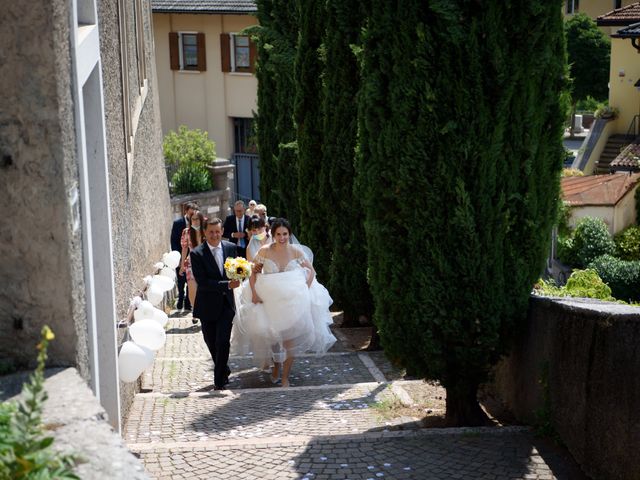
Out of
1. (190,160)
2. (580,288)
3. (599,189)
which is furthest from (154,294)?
(599,189)

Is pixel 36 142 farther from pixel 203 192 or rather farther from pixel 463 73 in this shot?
pixel 203 192

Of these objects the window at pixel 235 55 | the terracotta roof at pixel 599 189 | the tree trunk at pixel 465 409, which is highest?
the window at pixel 235 55

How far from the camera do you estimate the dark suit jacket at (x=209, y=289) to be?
10102 millimetres

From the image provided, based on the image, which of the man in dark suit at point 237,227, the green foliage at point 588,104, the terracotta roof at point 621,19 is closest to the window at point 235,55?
the terracotta roof at point 621,19

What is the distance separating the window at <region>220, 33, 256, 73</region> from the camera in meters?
34.6

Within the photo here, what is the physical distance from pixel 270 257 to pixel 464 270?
3.45 meters

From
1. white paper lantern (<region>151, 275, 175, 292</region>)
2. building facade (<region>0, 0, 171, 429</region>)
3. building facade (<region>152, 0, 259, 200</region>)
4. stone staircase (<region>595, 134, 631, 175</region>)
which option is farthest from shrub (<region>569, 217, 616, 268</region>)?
building facade (<region>0, 0, 171, 429</region>)

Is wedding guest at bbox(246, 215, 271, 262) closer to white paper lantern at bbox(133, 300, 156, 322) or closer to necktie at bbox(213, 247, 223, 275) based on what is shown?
necktie at bbox(213, 247, 223, 275)

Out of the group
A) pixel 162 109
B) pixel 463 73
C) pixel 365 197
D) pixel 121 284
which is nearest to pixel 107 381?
pixel 121 284

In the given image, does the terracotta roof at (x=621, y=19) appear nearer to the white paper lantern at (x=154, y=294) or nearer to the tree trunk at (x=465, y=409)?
the white paper lantern at (x=154, y=294)

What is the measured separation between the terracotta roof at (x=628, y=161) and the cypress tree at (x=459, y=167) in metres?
24.1

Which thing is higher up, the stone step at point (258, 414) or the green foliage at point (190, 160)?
the green foliage at point (190, 160)

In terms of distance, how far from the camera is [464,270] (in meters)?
7.61

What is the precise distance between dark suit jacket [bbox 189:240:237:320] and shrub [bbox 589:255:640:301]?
13.1m
